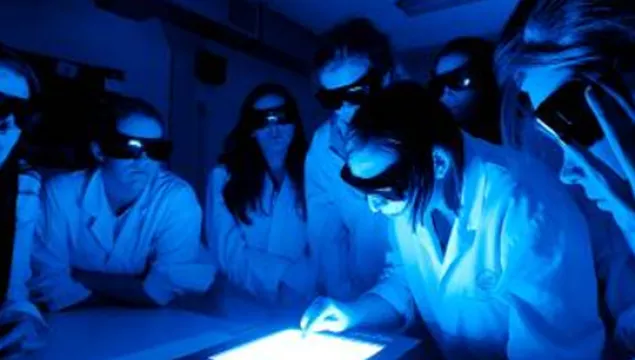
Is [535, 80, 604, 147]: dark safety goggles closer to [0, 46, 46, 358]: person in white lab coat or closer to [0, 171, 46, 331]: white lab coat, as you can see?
[0, 46, 46, 358]: person in white lab coat

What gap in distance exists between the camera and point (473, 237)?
127 cm

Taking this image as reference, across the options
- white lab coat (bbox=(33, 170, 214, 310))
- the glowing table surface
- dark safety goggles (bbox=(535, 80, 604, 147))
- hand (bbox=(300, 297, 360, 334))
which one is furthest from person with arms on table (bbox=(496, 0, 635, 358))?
white lab coat (bbox=(33, 170, 214, 310))

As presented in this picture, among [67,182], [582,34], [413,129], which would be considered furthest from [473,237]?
[67,182]

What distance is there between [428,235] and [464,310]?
0.22m

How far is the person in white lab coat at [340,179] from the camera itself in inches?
66.3

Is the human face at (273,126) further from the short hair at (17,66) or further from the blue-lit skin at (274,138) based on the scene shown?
the short hair at (17,66)

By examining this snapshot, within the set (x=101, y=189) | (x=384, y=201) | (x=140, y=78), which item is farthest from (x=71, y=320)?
(x=140, y=78)

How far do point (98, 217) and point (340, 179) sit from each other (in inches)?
37.9

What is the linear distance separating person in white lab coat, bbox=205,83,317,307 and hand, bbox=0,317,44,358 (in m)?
0.95

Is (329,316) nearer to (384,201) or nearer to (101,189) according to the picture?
(384,201)

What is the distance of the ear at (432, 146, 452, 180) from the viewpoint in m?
1.22

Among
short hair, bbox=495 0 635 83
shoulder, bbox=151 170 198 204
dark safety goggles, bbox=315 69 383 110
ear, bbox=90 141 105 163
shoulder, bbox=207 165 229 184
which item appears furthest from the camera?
shoulder, bbox=207 165 229 184

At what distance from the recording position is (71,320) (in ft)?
5.04

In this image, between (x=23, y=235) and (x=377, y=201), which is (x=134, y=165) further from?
(x=377, y=201)
